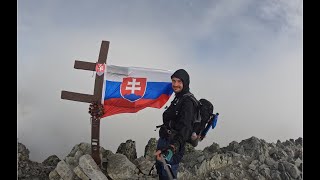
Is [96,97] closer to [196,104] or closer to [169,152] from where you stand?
[169,152]

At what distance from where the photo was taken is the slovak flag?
6.64 meters

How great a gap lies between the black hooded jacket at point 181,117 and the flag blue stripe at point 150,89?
15 centimetres

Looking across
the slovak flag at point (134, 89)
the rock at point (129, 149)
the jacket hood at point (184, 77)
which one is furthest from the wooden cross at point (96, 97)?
the jacket hood at point (184, 77)

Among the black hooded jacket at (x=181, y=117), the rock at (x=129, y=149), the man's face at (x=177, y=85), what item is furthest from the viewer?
the rock at (x=129, y=149)

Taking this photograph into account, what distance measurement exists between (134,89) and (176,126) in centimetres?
67

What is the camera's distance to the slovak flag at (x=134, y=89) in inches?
261

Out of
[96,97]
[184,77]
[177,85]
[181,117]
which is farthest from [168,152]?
[96,97]

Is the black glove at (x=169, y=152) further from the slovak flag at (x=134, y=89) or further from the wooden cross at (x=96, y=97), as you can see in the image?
the wooden cross at (x=96, y=97)

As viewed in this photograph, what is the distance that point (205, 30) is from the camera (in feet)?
21.7

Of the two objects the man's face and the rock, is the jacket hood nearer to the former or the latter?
the man's face

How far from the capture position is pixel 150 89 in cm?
669
